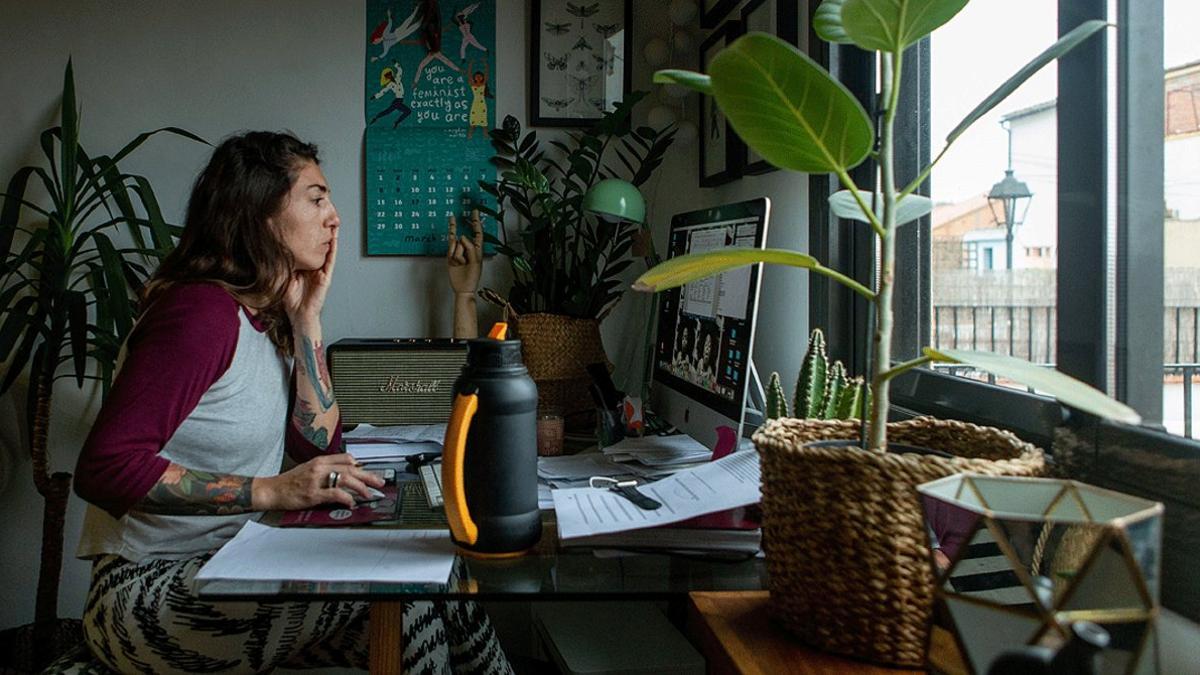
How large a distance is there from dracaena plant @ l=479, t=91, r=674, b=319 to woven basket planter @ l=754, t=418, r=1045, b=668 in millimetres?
1568

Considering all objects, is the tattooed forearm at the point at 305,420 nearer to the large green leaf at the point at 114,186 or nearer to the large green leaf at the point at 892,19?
the large green leaf at the point at 114,186

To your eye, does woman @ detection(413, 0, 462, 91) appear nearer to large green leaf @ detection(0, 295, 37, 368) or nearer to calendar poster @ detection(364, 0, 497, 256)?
calendar poster @ detection(364, 0, 497, 256)

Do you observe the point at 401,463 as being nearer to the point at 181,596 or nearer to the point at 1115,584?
the point at 181,596

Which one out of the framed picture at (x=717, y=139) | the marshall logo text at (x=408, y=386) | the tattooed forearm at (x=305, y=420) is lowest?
the tattooed forearm at (x=305, y=420)

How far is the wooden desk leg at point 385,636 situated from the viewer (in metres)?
1.05

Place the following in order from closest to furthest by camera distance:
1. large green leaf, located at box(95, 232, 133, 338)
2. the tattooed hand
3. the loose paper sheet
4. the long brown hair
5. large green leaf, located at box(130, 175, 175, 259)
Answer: the loose paper sheet → the tattooed hand → the long brown hair → large green leaf, located at box(95, 232, 133, 338) → large green leaf, located at box(130, 175, 175, 259)

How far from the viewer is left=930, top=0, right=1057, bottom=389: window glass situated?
4.00 feet

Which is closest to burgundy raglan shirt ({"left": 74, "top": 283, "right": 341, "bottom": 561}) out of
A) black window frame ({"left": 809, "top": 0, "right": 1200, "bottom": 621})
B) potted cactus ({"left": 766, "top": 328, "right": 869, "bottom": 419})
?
potted cactus ({"left": 766, "top": 328, "right": 869, "bottom": 419})

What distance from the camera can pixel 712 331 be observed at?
5.23 ft

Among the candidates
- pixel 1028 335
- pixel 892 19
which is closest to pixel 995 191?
pixel 1028 335

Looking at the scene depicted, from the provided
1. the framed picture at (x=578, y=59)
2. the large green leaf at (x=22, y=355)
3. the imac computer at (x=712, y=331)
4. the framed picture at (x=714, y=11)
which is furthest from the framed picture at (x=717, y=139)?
the large green leaf at (x=22, y=355)

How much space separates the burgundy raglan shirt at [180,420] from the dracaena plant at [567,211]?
36.9 inches

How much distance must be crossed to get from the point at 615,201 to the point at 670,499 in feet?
3.53

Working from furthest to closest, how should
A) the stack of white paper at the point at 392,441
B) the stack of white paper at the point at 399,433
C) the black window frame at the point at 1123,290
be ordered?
the stack of white paper at the point at 399,433, the stack of white paper at the point at 392,441, the black window frame at the point at 1123,290
